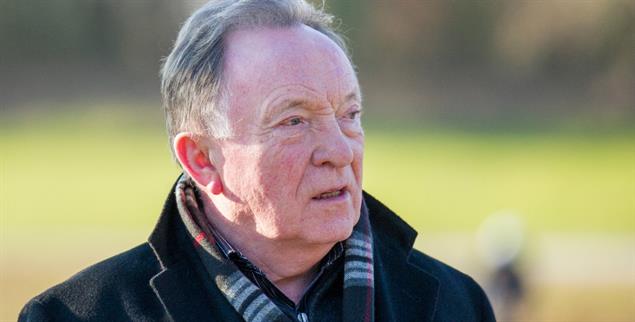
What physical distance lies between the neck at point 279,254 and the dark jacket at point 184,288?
0.40ft

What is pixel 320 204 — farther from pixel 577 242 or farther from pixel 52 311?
pixel 577 242

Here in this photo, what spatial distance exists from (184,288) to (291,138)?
487mm

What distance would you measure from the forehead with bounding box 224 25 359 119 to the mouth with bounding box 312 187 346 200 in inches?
9.0

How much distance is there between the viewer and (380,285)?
308cm

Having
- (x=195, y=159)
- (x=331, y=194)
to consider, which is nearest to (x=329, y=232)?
(x=331, y=194)

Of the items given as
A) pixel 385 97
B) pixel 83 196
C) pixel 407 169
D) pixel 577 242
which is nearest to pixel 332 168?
pixel 577 242

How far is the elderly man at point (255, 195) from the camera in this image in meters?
2.85

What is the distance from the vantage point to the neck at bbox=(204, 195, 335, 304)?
2926mm

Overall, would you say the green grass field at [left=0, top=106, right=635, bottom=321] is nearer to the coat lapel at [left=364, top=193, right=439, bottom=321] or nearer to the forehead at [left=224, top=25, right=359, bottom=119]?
the coat lapel at [left=364, top=193, right=439, bottom=321]

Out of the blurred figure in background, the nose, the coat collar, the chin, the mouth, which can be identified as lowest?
the blurred figure in background

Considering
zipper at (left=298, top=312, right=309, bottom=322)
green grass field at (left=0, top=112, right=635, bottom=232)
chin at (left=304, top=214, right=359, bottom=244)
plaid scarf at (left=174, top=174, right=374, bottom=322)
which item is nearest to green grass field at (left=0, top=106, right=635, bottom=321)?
green grass field at (left=0, top=112, right=635, bottom=232)

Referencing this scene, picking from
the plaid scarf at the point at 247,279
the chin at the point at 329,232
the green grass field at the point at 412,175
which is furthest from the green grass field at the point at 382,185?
the chin at the point at 329,232

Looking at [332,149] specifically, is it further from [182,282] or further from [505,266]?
[505,266]

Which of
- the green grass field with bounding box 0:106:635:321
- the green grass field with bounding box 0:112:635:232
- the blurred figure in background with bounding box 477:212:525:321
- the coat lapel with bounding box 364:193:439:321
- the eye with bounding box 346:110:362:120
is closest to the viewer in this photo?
the eye with bounding box 346:110:362:120
